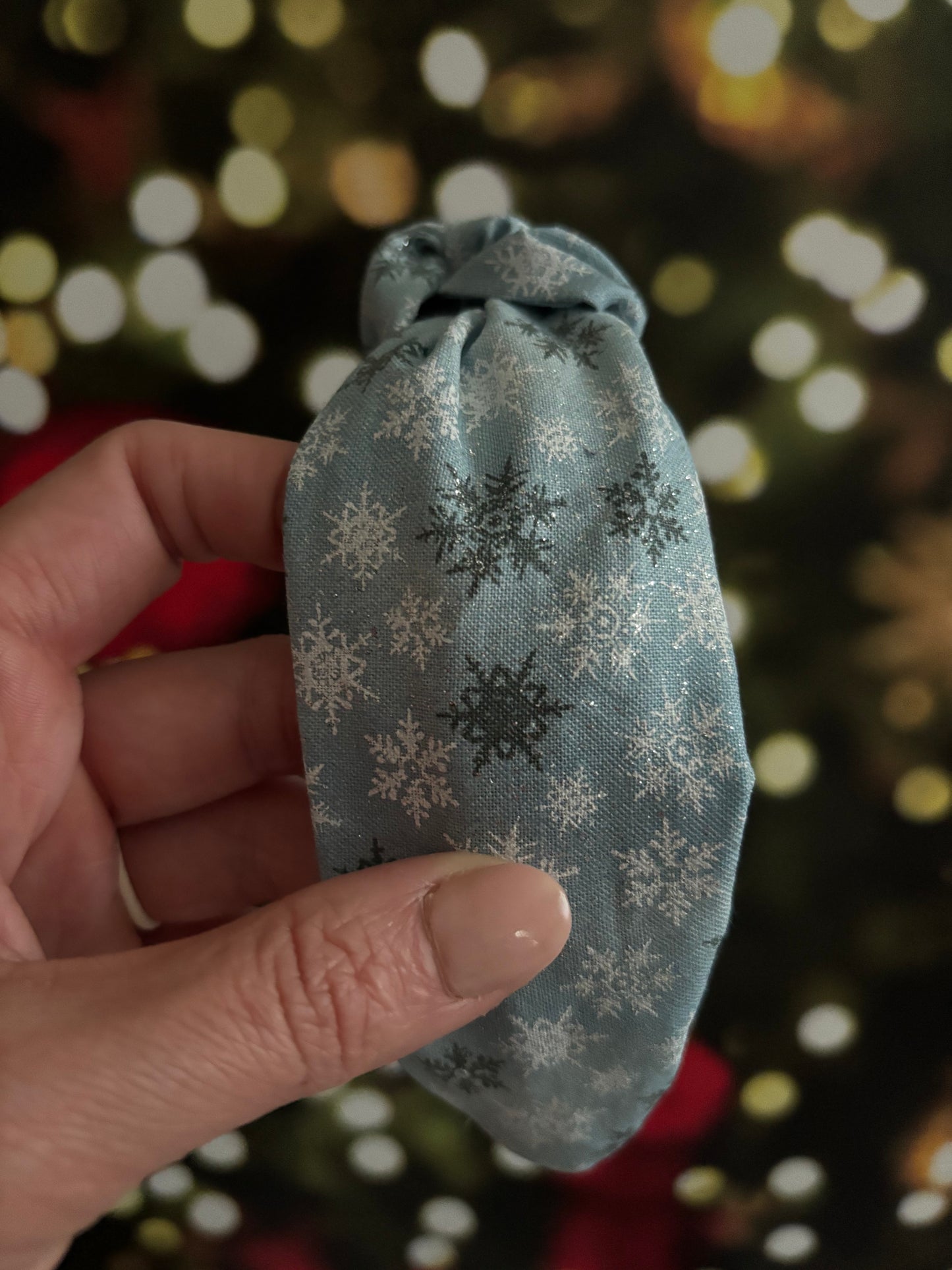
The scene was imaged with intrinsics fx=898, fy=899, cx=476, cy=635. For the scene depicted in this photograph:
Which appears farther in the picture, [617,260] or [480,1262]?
[480,1262]

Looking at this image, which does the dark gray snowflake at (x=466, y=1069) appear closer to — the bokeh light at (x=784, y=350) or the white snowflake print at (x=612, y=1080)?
the white snowflake print at (x=612, y=1080)

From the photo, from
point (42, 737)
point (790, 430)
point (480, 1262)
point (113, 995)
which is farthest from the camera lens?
point (480, 1262)

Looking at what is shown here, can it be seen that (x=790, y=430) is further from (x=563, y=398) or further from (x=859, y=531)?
(x=563, y=398)

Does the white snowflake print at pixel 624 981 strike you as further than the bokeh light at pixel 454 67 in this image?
No

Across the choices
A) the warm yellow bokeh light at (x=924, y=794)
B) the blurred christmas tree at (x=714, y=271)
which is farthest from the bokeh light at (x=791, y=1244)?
the warm yellow bokeh light at (x=924, y=794)

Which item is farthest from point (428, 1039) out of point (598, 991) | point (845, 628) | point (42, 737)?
point (845, 628)

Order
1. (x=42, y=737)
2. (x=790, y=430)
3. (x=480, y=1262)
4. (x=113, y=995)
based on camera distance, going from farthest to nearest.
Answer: (x=480, y=1262) < (x=790, y=430) < (x=42, y=737) < (x=113, y=995)

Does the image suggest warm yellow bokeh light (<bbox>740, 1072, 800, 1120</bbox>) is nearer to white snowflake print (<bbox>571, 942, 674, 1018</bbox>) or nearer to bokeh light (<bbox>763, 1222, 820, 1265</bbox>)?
bokeh light (<bbox>763, 1222, 820, 1265</bbox>)

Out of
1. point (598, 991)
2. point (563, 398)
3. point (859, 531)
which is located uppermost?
point (563, 398)
